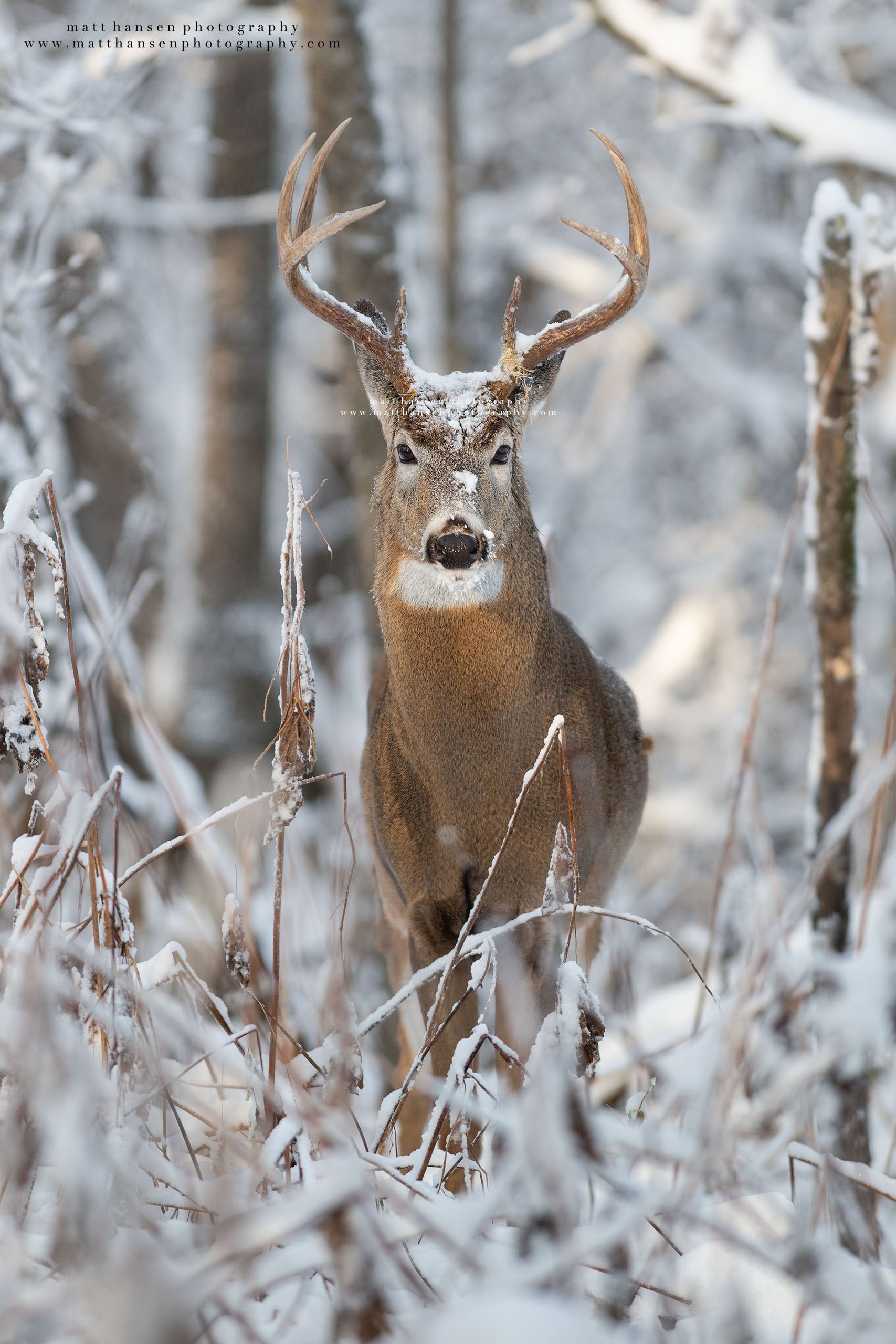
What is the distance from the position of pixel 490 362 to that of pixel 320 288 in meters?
10.5

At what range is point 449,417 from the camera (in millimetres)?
3309

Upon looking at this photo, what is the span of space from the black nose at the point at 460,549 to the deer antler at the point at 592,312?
1.78ft

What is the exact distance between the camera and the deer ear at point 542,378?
357cm

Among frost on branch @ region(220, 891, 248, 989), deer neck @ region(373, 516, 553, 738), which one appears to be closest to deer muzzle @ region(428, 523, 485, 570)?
deer neck @ region(373, 516, 553, 738)

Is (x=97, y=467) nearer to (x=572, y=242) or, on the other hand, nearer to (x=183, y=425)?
(x=183, y=425)

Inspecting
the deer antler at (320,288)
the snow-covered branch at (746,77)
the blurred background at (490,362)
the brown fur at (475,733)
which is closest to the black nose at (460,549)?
the brown fur at (475,733)

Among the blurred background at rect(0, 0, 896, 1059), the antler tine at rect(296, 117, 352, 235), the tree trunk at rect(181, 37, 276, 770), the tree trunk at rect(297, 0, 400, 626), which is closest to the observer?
the antler tine at rect(296, 117, 352, 235)

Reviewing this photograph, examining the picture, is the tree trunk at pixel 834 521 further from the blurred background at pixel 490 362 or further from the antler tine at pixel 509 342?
the blurred background at pixel 490 362

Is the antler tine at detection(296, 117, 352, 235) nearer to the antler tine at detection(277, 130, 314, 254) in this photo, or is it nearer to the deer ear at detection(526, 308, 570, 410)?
the antler tine at detection(277, 130, 314, 254)

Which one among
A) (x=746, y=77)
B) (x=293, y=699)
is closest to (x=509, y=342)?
(x=293, y=699)

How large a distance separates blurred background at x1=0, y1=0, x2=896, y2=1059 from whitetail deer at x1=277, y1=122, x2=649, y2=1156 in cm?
223

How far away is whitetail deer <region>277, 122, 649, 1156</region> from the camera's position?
3049 millimetres

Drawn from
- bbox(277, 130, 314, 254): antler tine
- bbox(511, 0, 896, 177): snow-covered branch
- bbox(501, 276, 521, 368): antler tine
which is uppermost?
bbox(511, 0, 896, 177): snow-covered branch

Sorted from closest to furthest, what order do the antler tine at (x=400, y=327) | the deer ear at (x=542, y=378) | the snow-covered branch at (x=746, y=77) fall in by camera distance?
the antler tine at (x=400, y=327) < the deer ear at (x=542, y=378) < the snow-covered branch at (x=746, y=77)
